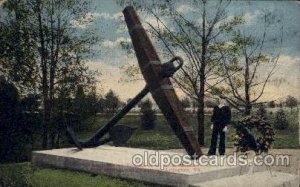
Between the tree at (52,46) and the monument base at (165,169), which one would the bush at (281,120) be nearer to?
the monument base at (165,169)

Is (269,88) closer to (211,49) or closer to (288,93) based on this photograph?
(288,93)

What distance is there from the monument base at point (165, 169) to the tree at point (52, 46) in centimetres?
69

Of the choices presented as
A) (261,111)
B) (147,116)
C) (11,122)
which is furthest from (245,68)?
(11,122)

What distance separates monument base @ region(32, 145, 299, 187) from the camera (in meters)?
5.52

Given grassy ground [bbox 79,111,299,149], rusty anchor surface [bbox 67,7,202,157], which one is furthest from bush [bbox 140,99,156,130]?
rusty anchor surface [bbox 67,7,202,157]

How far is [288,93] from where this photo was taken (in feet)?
23.1

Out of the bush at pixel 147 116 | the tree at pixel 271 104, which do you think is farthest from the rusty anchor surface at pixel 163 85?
the bush at pixel 147 116

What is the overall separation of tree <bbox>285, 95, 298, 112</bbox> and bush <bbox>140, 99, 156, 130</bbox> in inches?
98.5

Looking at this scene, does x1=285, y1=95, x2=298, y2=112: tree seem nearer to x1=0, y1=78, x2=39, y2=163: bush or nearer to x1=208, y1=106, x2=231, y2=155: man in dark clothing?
x1=208, y1=106, x2=231, y2=155: man in dark clothing

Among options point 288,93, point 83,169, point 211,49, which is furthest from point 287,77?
point 83,169

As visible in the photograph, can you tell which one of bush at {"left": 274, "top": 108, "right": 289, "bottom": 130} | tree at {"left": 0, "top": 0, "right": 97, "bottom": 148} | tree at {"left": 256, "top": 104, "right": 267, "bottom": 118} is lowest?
bush at {"left": 274, "top": 108, "right": 289, "bottom": 130}

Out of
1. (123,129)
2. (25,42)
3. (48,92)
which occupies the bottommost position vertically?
(123,129)

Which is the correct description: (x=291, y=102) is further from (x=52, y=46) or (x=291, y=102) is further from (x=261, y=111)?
(x=52, y=46)

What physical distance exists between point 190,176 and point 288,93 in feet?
8.21
